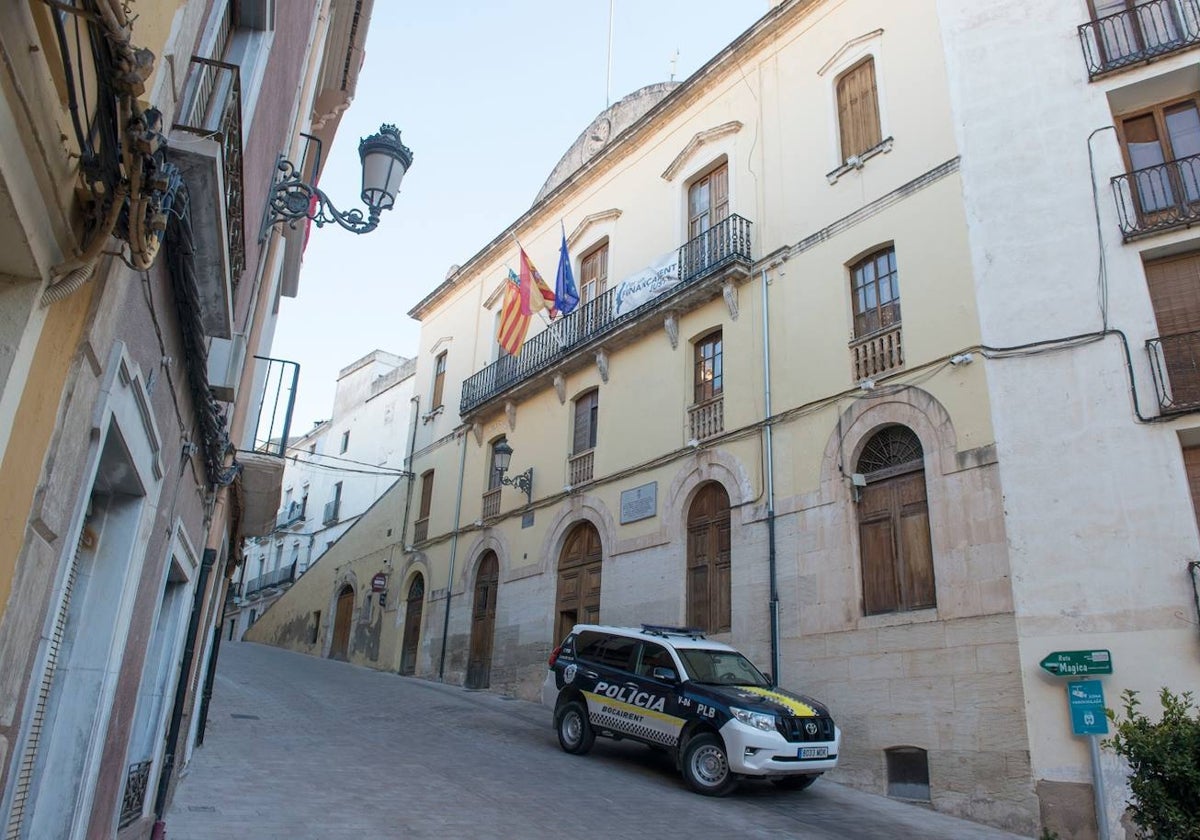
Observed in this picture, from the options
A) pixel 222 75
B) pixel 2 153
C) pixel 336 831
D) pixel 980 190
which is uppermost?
pixel 980 190

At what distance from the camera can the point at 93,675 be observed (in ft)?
14.6

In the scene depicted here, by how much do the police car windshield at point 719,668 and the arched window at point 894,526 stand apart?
2.06 meters

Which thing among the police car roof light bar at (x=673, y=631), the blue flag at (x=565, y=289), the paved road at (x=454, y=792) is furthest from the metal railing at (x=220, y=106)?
the blue flag at (x=565, y=289)

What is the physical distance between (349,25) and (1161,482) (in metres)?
12.6

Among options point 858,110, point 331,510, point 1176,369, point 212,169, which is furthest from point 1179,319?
point 331,510

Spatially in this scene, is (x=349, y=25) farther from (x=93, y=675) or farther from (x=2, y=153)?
(x=2, y=153)

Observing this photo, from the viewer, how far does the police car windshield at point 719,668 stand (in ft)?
Result: 36.2

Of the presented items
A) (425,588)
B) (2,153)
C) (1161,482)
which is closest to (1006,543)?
(1161,482)

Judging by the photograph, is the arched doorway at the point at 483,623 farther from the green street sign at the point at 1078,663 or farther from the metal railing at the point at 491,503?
the green street sign at the point at 1078,663

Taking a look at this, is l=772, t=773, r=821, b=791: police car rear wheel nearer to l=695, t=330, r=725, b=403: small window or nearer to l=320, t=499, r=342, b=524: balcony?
l=695, t=330, r=725, b=403: small window

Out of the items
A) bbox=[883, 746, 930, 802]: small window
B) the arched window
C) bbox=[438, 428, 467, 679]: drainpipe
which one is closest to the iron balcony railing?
bbox=[438, 428, 467, 679]: drainpipe

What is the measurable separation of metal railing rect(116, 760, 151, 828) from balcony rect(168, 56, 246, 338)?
10.5ft

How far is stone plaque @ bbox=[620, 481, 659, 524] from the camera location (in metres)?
17.0

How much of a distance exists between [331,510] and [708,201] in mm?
25645
